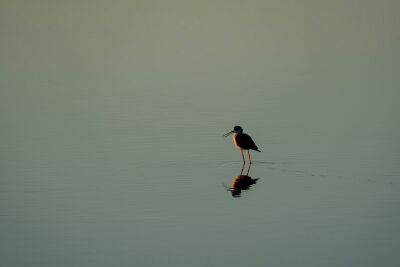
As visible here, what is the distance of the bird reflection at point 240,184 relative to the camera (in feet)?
31.6

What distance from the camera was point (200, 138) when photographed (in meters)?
12.9

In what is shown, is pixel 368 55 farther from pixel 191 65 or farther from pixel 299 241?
pixel 299 241

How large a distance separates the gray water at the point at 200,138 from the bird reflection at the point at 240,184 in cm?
11

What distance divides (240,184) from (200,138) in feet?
9.63

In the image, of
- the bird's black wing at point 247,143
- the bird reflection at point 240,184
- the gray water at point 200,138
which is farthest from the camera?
the bird's black wing at point 247,143

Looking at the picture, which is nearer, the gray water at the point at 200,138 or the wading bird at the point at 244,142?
the gray water at the point at 200,138

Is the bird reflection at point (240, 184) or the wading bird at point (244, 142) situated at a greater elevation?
the wading bird at point (244, 142)

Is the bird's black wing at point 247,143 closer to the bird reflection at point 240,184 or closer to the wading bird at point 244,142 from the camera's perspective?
the wading bird at point 244,142

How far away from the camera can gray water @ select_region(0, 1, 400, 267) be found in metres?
7.81

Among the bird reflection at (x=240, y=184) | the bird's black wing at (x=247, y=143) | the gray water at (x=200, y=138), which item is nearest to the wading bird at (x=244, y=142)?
the bird's black wing at (x=247, y=143)

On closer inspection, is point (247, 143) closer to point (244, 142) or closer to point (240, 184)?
point (244, 142)

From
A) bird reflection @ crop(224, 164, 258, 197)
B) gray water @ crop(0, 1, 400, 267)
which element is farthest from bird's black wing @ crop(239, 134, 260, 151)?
bird reflection @ crop(224, 164, 258, 197)

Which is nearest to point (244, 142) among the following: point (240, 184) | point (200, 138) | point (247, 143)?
point (247, 143)

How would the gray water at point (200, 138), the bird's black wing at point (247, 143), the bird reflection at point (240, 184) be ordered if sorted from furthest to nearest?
the bird's black wing at point (247, 143) → the bird reflection at point (240, 184) → the gray water at point (200, 138)
